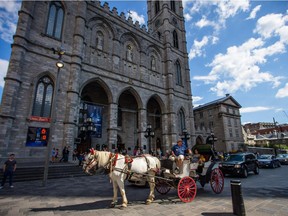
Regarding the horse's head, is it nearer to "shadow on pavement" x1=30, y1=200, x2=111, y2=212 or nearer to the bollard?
"shadow on pavement" x1=30, y1=200, x2=111, y2=212

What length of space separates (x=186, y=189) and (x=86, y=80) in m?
14.8

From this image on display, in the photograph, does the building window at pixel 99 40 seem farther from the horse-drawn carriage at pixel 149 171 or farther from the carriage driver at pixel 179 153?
the horse-drawn carriage at pixel 149 171

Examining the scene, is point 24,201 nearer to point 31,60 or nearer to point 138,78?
point 31,60

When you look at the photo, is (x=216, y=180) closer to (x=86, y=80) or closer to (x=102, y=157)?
(x=102, y=157)

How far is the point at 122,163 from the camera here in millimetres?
4648

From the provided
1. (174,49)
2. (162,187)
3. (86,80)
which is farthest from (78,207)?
(174,49)

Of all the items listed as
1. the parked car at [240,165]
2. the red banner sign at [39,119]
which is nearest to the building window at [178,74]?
the parked car at [240,165]

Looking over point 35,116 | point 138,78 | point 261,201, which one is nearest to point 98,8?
point 138,78

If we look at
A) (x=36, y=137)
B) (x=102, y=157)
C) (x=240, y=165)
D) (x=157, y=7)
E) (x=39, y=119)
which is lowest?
(x=240, y=165)

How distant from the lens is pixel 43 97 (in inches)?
543

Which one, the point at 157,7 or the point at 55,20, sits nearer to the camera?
the point at 55,20

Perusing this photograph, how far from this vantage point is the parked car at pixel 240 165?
375 inches

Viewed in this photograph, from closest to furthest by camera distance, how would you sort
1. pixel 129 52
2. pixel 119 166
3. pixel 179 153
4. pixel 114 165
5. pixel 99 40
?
pixel 114 165 → pixel 119 166 → pixel 179 153 → pixel 99 40 → pixel 129 52

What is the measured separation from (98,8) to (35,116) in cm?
1505
